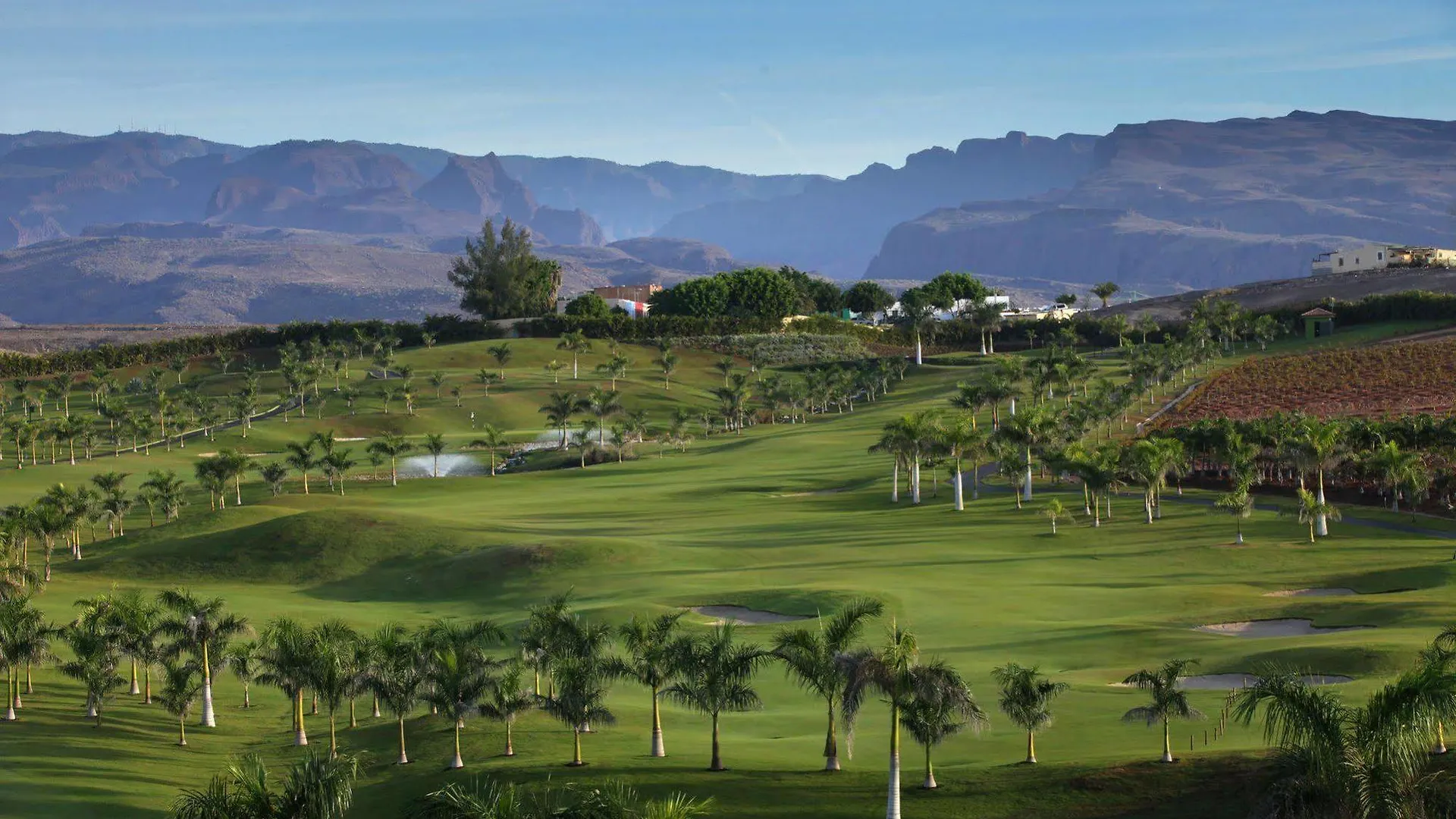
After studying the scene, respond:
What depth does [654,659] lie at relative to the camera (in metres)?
37.7

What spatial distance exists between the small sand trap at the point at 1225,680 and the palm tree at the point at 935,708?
1043cm

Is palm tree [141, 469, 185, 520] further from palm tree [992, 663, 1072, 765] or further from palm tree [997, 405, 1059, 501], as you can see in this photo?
palm tree [992, 663, 1072, 765]

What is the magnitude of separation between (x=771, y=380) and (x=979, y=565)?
90912mm

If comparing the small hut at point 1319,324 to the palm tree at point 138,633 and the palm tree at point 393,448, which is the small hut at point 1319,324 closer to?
the palm tree at point 393,448

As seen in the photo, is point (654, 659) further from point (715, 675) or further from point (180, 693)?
point (180, 693)

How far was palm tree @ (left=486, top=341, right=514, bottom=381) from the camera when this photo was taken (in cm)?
16775

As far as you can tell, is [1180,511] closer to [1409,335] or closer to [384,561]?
[384,561]

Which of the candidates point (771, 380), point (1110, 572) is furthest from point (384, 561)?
point (771, 380)

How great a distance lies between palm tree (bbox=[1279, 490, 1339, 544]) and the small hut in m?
93.9

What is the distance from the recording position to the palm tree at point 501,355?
550ft

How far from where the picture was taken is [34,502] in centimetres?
8669

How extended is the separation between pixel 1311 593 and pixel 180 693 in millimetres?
43219

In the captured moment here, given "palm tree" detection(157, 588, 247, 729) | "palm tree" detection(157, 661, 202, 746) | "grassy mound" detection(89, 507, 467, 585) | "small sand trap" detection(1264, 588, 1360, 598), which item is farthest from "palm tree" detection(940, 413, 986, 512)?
"palm tree" detection(157, 661, 202, 746)

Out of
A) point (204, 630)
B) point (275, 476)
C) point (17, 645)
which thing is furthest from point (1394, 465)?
point (275, 476)
